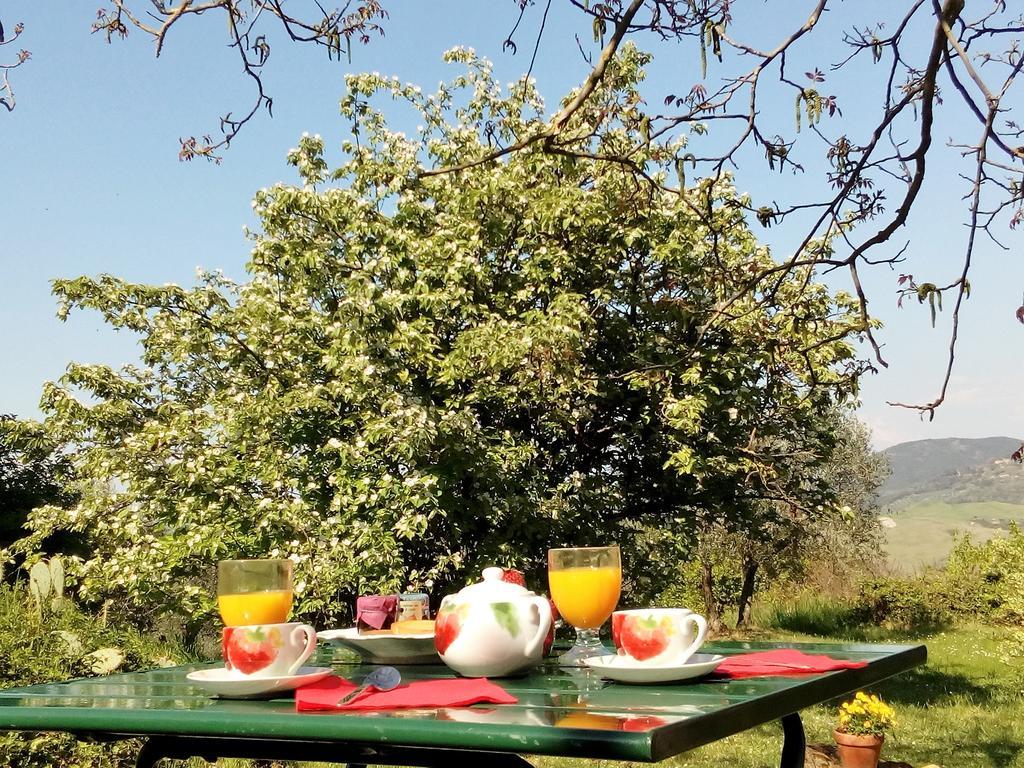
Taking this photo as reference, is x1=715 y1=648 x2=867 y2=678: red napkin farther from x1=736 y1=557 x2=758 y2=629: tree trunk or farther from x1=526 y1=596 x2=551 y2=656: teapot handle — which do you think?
x1=736 y1=557 x2=758 y2=629: tree trunk

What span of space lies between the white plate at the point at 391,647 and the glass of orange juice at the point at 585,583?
15.5 inches

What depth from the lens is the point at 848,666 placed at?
1973 mm

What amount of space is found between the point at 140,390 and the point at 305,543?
10.3 ft

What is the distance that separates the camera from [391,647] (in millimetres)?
2391

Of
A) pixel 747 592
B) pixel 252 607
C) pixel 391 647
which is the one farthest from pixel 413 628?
A: pixel 747 592

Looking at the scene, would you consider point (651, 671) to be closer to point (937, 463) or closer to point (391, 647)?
point (391, 647)

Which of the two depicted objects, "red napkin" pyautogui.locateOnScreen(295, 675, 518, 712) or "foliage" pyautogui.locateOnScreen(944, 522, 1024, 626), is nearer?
"red napkin" pyautogui.locateOnScreen(295, 675, 518, 712)

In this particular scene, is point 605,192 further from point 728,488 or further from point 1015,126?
point 1015,126

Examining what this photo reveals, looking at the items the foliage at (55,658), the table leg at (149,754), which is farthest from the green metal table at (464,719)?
the foliage at (55,658)

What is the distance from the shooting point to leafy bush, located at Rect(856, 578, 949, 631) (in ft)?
48.9

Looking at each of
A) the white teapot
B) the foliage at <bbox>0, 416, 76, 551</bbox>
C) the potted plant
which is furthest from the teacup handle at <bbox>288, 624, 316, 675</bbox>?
the foliage at <bbox>0, 416, 76, 551</bbox>

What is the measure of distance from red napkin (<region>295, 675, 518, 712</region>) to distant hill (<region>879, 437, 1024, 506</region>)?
5047 inches

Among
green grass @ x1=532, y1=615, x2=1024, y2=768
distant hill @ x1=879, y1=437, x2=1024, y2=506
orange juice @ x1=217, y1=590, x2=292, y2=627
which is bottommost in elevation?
green grass @ x1=532, y1=615, x2=1024, y2=768

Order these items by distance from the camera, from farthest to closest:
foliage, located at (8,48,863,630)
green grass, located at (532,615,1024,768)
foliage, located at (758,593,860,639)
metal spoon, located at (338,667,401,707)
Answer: foliage, located at (758,593,860,639) → foliage, located at (8,48,863,630) → green grass, located at (532,615,1024,768) → metal spoon, located at (338,667,401,707)
